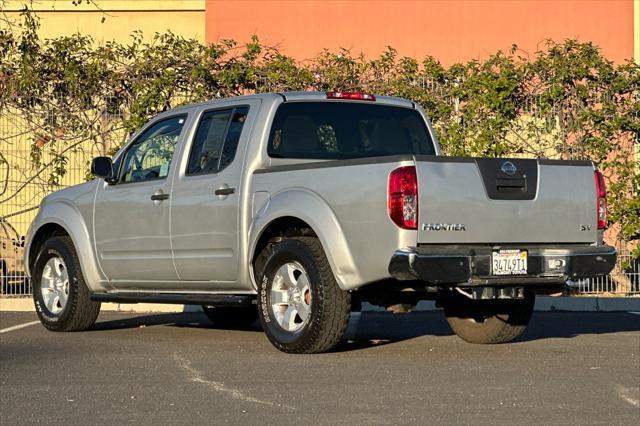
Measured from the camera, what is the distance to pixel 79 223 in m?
12.4

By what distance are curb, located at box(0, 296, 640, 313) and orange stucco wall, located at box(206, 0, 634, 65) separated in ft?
57.4

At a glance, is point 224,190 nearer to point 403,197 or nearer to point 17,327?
point 403,197

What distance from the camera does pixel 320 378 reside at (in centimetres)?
890

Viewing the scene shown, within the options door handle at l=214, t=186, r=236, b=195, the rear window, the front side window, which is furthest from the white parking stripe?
the rear window

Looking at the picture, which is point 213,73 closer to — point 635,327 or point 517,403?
point 635,327

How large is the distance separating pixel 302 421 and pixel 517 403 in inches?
51.8

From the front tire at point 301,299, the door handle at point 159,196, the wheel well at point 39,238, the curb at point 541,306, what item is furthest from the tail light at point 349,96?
the curb at point 541,306

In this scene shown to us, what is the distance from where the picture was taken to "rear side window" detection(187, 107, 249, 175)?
441 inches

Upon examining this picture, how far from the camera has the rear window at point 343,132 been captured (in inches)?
437

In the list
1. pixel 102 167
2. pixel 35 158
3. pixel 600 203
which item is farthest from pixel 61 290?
pixel 600 203

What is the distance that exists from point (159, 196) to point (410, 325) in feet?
9.85

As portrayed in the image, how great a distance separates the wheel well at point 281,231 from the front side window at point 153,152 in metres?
1.28

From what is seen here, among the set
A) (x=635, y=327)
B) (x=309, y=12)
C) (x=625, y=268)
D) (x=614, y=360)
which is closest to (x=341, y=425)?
(x=614, y=360)

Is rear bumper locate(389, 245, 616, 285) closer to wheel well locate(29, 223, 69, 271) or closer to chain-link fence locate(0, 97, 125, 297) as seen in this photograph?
wheel well locate(29, 223, 69, 271)
